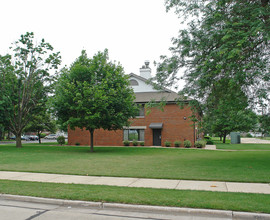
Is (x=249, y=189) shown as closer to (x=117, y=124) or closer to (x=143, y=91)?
(x=117, y=124)

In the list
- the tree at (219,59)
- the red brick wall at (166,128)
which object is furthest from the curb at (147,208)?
the red brick wall at (166,128)

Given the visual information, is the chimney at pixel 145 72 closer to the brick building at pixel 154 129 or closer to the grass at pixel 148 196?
the brick building at pixel 154 129

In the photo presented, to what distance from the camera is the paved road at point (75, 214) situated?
5.65 metres

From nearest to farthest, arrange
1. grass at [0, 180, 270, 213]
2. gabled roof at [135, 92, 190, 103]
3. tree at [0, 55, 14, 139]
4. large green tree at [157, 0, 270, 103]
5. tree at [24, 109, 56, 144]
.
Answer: grass at [0, 180, 270, 213] < large green tree at [157, 0, 270, 103] < tree at [0, 55, 14, 139] < gabled roof at [135, 92, 190, 103] < tree at [24, 109, 56, 144]

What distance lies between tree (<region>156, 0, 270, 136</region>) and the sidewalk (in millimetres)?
4460

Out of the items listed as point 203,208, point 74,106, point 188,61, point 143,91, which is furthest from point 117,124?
point 203,208

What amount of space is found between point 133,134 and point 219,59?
22.9m

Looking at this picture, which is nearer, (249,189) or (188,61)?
(249,189)

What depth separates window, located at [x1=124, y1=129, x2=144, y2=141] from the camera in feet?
110

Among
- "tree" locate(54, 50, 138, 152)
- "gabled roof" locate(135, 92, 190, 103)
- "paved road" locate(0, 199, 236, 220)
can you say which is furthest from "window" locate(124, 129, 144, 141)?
"paved road" locate(0, 199, 236, 220)

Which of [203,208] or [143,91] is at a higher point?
[143,91]

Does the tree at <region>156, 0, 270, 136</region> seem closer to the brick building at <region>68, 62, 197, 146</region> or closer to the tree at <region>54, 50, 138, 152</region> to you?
the tree at <region>54, 50, 138, 152</region>

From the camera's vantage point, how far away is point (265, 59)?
12.7 m

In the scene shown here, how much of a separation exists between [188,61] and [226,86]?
101 inches
